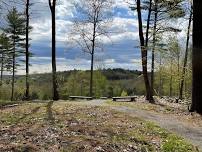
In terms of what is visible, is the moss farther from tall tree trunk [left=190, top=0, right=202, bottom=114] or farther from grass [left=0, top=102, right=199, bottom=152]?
tall tree trunk [left=190, top=0, right=202, bottom=114]

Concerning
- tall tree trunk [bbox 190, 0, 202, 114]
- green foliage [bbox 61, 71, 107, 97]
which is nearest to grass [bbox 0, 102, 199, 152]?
tall tree trunk [bbox 190, 0, 202, 114]

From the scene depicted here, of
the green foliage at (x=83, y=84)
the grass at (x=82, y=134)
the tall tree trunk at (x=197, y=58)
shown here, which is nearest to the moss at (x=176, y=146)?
A: the grass at (x=82, y=134)

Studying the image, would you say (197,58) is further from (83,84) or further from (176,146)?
(83,84)

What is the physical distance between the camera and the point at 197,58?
78.8 feet

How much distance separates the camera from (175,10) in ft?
104

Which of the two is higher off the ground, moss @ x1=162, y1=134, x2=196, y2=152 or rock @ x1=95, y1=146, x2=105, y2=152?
rock @ x1=95, y1=146, x2=105, y2=152

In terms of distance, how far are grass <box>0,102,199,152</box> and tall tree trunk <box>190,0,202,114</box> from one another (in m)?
6.44

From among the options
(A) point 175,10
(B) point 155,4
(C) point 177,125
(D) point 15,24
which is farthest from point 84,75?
(C) point 177,125

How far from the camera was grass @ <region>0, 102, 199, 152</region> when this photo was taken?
475 inches

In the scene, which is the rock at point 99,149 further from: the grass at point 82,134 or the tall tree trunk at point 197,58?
the tall tree trunk at point 197,58

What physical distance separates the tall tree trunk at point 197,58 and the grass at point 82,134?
6440 mm

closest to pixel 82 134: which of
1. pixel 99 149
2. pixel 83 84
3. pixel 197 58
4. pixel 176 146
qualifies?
pixel 99 149

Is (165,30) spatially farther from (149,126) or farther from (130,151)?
(130,151)

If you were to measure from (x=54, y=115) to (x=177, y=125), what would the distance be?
16.8 ft
